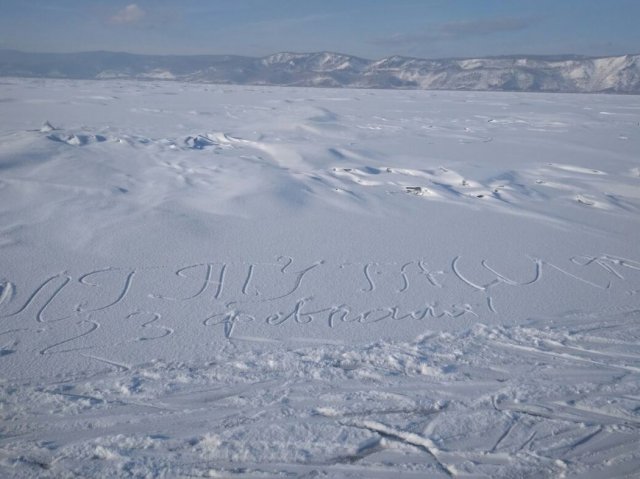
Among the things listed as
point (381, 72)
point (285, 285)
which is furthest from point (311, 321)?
point (381, 72)

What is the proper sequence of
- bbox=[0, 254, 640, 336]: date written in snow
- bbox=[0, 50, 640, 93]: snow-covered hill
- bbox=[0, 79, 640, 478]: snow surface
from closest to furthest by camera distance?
1. bbox=[0, 79, 640, 478]: snow surface
2. bbox=[0, 254, 640, 336]: date written in snow
3. bbox=[0, 50, 640, 93]: snow-covered hill

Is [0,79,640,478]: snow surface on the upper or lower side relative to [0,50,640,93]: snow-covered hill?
lower

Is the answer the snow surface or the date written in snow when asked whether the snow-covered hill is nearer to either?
the snow surface

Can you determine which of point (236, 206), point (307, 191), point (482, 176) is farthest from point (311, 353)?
point (482, 176)

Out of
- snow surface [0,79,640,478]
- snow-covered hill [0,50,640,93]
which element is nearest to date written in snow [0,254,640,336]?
snow surface [0,79,640,478]

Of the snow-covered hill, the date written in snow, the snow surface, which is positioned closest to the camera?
the snow surface

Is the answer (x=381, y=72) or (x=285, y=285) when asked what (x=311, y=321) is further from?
(x=381, y=72)

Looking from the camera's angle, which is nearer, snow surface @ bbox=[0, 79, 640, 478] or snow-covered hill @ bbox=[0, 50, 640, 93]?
snow surface @ bbox=[0, 79, 640, 478]
